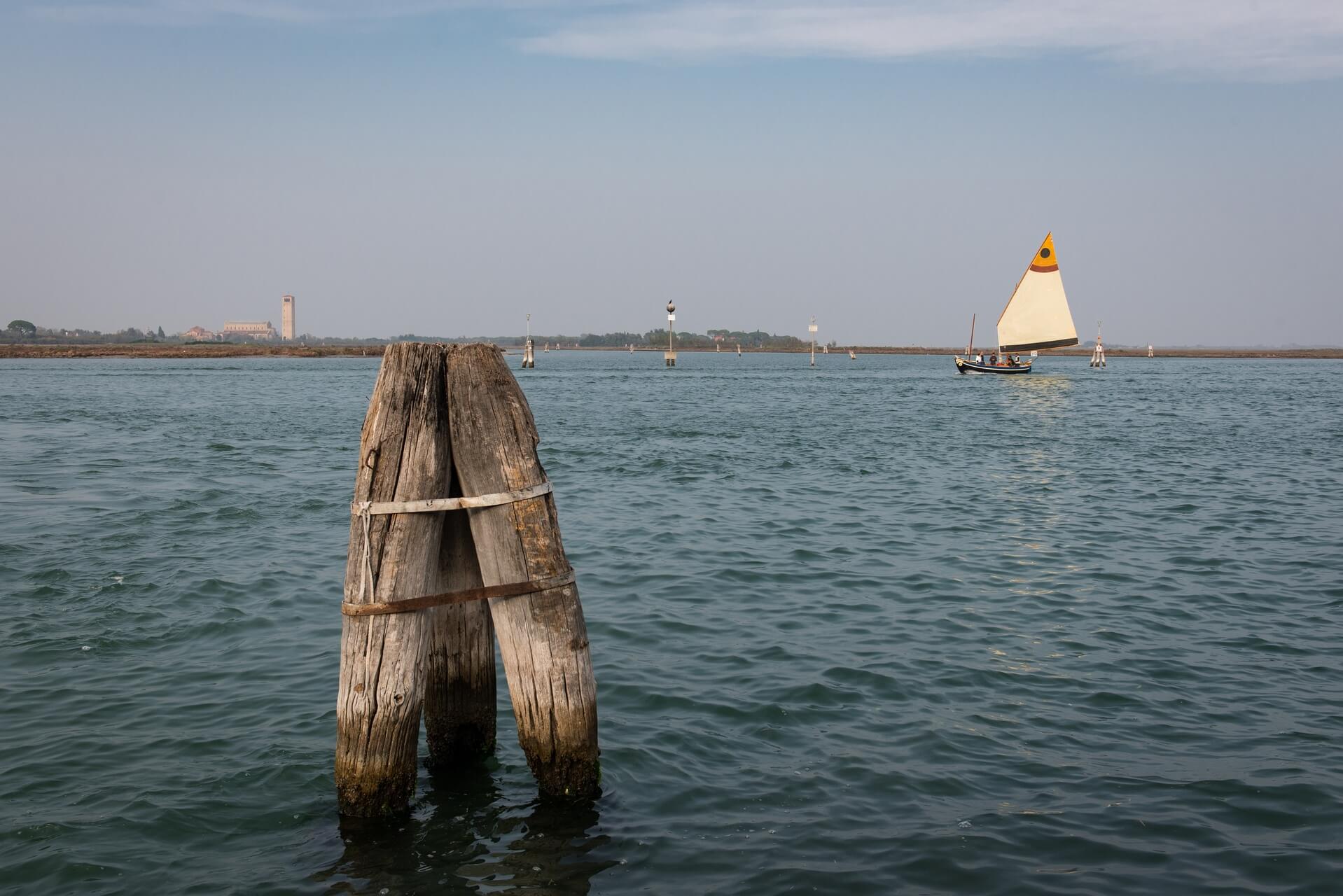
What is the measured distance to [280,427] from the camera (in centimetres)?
3638

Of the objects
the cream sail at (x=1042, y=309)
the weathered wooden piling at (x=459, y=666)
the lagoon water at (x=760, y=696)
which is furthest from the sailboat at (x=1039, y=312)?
the weathered wooden piling at (x=459, y=666)

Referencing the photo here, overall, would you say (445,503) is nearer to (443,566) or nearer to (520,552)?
(520,552)

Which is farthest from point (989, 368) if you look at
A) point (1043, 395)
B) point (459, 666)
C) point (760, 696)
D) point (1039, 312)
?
point (459, 666)

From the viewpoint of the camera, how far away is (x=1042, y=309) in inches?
3531

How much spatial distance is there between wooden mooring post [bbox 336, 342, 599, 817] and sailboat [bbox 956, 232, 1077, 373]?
89.6 metres

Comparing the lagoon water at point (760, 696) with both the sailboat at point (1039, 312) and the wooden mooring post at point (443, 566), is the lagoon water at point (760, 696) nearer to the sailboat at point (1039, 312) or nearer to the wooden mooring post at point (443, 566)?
the wooden mooring post at point (443, 566)

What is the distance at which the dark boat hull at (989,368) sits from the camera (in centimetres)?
9319

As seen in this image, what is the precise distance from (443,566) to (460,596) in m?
0.38

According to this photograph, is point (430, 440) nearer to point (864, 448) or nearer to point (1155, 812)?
point (1155, 812)

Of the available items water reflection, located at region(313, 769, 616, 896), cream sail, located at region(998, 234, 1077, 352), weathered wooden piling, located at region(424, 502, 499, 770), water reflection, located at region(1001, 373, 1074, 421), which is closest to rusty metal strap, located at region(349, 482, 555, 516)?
weathered wooden piling, located at region(424, 502, 499, 770)

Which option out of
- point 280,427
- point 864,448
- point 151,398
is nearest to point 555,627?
point 864,448

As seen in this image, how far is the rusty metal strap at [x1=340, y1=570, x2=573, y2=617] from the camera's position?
5.42m

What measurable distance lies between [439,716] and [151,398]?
52.5 metres

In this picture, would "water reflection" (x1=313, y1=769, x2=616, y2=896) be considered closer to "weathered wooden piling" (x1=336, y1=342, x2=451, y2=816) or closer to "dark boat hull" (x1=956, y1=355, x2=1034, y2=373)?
"weathered wooden piling" (x1=336, y1=342, x2=451, y2=816)
